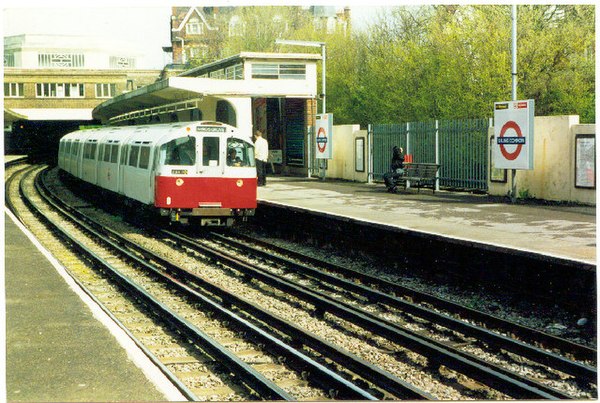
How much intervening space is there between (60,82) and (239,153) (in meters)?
37.0

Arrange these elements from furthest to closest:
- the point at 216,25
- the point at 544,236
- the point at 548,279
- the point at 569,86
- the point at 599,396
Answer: the point at 216,25 < the point at 569,86 < the point at 544,236 < the point at 548,279 < the point at 599,396

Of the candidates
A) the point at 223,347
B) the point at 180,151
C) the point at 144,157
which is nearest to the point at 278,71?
the point at 144,157

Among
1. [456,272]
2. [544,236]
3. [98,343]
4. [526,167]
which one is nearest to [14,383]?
[98,343]

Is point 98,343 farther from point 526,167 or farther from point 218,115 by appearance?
point 218,115

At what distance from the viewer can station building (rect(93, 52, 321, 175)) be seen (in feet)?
94.6

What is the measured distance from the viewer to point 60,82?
52375mm

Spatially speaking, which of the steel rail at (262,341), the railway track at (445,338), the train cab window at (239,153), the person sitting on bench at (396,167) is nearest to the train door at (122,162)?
the train cab window at (239,153)

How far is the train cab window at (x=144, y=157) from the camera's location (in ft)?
62.7

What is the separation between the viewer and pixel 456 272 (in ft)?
40.6

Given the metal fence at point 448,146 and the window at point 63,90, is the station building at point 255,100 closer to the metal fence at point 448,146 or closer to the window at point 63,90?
the metal fence at point 448,146

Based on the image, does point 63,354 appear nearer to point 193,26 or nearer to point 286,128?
point 286,128

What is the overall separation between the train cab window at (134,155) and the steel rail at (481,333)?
8507 mm

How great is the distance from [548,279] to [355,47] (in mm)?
36769

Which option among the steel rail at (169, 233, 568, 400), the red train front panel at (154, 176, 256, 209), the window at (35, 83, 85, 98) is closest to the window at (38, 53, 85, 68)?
the window at (35, 83, 85, 98)
